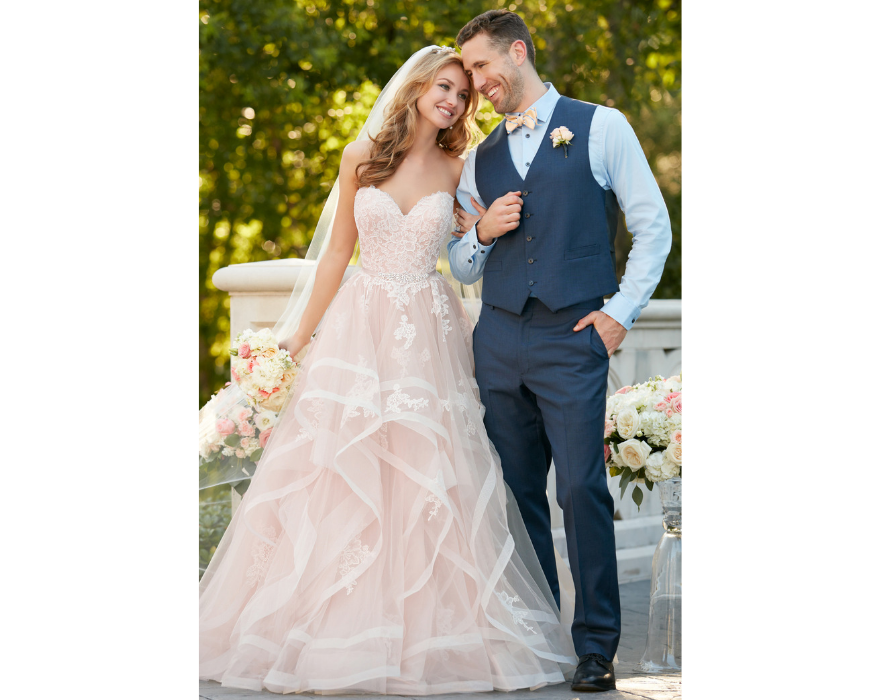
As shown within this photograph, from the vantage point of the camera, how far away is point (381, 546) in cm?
269

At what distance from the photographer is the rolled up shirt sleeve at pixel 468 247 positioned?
114 inches

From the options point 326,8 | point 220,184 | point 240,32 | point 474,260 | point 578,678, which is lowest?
point 578,678

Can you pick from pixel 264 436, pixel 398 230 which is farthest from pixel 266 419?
pixel 398 230

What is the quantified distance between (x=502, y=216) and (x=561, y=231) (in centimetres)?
19

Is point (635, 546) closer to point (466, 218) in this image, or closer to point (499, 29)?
point (466, 218)

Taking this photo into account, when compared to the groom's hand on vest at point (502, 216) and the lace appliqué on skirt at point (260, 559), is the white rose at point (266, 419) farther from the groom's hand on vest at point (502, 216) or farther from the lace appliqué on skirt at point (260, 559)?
the groom's hand on vest at point (502, 216)

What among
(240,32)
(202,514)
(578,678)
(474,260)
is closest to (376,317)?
(474,260)

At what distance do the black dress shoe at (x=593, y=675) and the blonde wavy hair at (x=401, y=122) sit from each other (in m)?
1.70

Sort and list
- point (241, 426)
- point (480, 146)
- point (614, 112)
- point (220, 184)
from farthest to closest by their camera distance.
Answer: point (220, 184), point (241, 426), point (480, 146), point (614, 112)

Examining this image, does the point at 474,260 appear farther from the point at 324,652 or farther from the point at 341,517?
the point at 324,652

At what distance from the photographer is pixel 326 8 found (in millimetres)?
8664

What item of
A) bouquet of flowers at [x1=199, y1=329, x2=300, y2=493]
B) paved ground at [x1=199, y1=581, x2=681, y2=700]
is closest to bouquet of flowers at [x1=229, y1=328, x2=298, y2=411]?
bouquet of flowers at [x1=199, y1=329, x2=300, y2=493]

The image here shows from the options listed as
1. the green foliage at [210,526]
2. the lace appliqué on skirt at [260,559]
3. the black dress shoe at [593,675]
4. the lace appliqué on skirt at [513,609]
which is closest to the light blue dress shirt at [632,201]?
the lace appliqué on skirt at [513,609]
